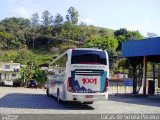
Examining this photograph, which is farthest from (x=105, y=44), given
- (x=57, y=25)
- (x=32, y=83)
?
(x=57, y=25)

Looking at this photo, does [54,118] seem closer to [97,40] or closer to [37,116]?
[37,116]

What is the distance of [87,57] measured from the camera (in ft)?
68.1

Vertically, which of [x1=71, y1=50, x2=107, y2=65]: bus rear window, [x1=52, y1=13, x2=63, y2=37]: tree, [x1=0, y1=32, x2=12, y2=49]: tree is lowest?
[x1=71, y1=50, x2=107, y2=65]: bus rear window

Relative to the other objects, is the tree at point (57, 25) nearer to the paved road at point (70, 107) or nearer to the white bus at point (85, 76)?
the paved road at point (70, 107)

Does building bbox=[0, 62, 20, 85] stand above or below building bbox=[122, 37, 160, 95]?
below

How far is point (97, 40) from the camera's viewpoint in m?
100

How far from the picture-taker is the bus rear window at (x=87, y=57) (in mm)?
20594

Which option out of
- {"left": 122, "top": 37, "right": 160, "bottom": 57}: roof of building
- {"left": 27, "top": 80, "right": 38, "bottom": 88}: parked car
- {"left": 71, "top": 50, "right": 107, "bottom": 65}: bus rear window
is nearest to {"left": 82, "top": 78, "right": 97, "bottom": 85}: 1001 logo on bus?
{"left": 71, "top": 50, "right": 107, "bottom": 65}: bus rear window

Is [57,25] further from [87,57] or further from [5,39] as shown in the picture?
[87,57]

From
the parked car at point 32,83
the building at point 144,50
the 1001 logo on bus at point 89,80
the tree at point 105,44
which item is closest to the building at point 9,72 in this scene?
the parked car at point 32,83

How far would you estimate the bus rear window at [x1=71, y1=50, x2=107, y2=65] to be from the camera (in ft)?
67.6

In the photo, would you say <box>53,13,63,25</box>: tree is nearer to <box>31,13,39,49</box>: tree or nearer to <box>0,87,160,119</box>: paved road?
A: <box>31,13,39,49</box>: tree

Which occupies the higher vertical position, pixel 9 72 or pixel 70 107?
pixel 9 72

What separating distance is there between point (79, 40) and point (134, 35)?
21.9 metres
